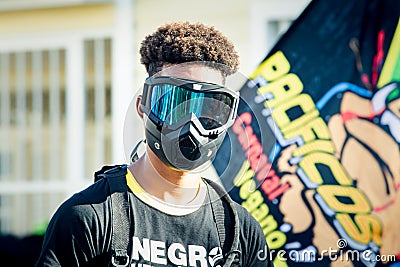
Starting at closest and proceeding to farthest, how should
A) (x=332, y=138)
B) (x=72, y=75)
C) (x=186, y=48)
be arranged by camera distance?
(x=186, y=48)
(x=332, y=138)
(x=72, y=75)

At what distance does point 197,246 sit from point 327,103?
1.00 metres

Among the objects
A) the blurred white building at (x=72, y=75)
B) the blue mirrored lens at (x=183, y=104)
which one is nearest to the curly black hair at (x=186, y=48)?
the blue mirrored lens at (x=183, y=104)

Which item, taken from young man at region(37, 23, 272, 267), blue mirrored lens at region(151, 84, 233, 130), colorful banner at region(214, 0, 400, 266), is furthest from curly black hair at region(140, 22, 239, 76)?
colorful banner at region(214, 0, 400, 266)

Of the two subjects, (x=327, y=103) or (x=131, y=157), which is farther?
(x=327, y=103)

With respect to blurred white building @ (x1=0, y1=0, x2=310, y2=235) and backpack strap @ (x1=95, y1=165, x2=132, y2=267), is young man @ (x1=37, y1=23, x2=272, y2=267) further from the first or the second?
blurred white building @ (x1=0, y1=0, x2=310, y2=235)

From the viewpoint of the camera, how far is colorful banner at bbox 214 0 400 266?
9.50ft

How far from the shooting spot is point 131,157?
237 cm

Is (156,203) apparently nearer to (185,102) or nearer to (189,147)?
(189,147)

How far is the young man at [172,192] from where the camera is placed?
2088 mm

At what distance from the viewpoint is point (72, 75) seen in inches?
278

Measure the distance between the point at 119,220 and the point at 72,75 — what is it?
508 cm

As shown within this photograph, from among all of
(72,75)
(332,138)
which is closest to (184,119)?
(332,138)

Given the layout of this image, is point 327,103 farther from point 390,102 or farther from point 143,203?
point 143,203

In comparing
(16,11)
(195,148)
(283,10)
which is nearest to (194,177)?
(195,148)
